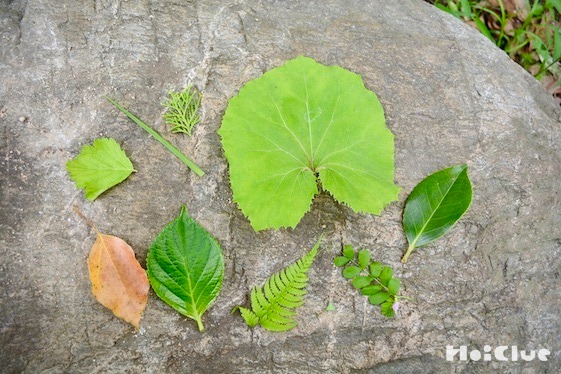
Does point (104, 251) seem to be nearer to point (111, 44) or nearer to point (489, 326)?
point (111, 44)

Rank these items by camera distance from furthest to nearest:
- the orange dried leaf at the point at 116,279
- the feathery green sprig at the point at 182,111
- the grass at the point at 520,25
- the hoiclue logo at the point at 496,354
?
the grass at the point at 520,25 < the feathery green sprig at the point at 182,111 < the hoiclue logo at the point at 496,354 < the orange dried leaf at the point at 116,279

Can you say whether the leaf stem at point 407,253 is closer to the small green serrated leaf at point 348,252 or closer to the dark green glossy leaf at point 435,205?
the dark green glossy leaf at point 435,205

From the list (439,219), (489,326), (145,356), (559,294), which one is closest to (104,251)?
(145,356)

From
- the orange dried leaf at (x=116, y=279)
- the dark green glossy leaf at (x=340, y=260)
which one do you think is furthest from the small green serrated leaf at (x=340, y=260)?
the orange dried leaf at (x=116, y=279)

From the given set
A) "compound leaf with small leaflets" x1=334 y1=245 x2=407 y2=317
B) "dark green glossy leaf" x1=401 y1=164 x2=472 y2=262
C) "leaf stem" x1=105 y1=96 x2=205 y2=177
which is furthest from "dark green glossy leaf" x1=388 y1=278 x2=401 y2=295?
"leaf stem" x1=105 y1=96 x2=205 y2=177

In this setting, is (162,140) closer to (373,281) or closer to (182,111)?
(182,111)

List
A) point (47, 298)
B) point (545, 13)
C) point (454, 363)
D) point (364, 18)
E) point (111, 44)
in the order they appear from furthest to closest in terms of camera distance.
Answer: point (545, 13) → point (364, 18) → point (111, 44) → point (454, 363) → point (47, 298)
